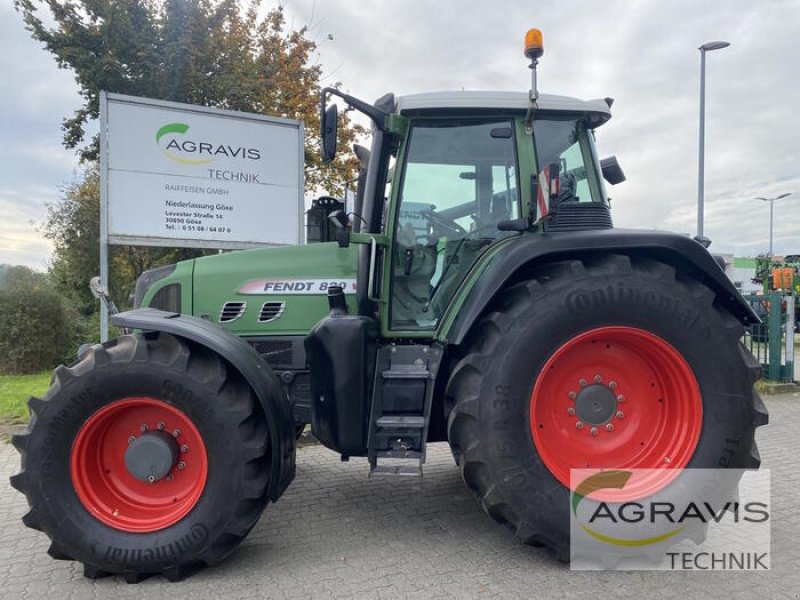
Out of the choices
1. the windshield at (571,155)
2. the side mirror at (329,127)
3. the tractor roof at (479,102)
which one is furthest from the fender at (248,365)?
the windshield at (571,155)

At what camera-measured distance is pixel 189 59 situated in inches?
469

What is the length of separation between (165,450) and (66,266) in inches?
754

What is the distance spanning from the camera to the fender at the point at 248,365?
9.97ft

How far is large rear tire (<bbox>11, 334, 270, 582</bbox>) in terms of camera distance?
116 inches

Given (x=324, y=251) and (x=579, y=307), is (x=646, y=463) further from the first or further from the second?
(x=324, y=251)

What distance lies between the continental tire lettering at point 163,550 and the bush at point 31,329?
1138cm

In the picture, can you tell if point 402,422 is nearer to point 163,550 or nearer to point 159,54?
point 163,550

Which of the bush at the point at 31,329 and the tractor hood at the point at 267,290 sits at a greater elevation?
the tractor hood at the point at 267,290

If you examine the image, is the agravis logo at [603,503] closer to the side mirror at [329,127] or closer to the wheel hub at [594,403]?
the wheel hub at [594,403]

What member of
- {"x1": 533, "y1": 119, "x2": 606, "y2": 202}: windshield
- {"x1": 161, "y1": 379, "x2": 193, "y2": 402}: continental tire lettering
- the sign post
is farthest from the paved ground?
Answer: the sign post

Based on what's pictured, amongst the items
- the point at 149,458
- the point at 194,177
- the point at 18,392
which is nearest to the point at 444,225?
the point at 149,458

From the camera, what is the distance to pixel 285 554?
10.7ft

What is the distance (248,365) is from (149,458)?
70cm

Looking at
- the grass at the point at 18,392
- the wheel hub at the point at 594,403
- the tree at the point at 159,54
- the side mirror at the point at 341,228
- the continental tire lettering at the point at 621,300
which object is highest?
the tree at the point at 159,54
